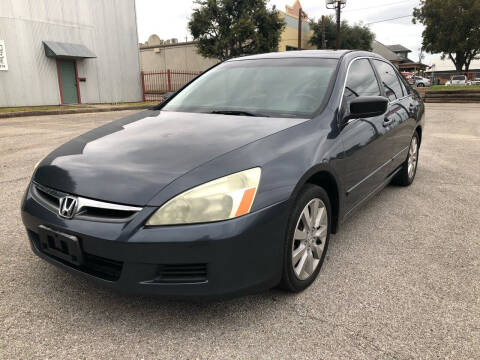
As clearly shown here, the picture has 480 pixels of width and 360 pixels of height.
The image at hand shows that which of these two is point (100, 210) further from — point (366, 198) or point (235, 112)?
point (366, 198)

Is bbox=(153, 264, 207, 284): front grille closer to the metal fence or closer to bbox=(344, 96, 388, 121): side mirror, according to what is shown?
bbox=(344, 96, 388, 121): side mirror

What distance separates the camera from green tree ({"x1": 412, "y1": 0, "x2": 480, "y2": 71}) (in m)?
33.8

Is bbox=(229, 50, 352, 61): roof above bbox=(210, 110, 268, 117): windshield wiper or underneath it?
above

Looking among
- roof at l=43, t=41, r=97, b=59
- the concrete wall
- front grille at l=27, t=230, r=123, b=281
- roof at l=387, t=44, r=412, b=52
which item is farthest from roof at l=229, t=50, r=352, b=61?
roof at l=387, t=44, r=412, b=52

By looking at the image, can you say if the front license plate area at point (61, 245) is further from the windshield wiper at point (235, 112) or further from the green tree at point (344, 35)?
the green tree at point (344, 35)

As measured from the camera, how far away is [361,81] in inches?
132

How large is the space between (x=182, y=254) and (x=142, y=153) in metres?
0.71

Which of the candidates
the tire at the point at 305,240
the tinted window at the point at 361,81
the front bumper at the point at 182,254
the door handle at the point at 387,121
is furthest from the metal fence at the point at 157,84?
the front bumper at the point at 182,254

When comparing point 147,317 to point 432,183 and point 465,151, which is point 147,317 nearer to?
point 432,183

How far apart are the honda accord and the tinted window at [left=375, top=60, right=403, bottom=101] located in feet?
3.02

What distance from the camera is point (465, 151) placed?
6793mm

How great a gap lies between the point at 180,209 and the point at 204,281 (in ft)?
1.20

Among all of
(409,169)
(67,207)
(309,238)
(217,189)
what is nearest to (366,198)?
(309,238)

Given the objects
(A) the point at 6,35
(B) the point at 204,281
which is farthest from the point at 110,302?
(A) the point at 6,35
